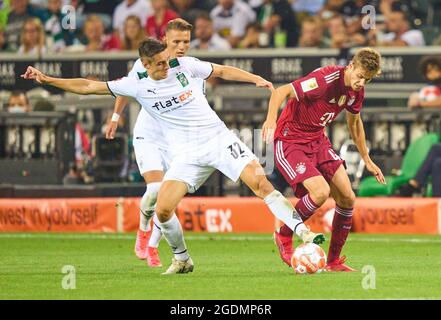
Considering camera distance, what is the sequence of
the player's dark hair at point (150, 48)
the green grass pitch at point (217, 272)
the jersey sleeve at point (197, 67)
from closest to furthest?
the green grass pitch at point (217, 272), the player's dark hair at point (150, 48), the jersey sleeve at point (197, 67)

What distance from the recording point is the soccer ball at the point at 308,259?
12.2 m

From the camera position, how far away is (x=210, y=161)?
12.8 m

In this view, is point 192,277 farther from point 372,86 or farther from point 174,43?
point 372,86

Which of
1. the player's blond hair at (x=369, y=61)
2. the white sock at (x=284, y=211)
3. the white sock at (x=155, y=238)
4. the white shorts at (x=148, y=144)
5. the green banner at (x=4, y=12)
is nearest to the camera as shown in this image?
the player's blond hair at (x=369, y=61)

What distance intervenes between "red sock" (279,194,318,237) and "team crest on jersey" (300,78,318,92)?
1.03 meters

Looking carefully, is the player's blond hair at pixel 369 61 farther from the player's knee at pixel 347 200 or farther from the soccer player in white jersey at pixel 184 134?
the player's knee at pixel 347 200

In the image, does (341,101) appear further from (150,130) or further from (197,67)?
(150,130)

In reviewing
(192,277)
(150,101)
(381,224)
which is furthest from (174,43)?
(381,224)

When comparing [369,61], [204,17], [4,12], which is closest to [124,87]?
[369,61]

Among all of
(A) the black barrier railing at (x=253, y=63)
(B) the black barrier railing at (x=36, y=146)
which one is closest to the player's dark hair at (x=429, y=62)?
(A) the black barrier railing at (x=253, y=63)

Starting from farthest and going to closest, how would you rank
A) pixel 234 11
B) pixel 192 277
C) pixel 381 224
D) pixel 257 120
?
pixel 234 11 < pixel 257 120 < pixel 381 224 < pixel 192 277

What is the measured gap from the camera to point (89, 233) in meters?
20.3

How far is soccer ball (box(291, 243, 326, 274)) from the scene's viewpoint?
12.2 m
